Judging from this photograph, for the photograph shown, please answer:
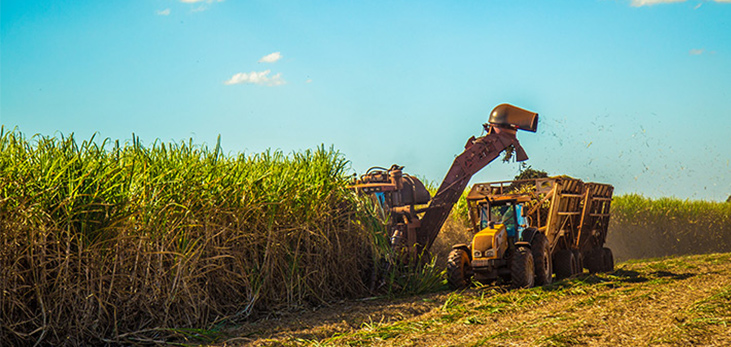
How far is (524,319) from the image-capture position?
8547 mm

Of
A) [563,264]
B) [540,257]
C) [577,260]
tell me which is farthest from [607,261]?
[540,257]

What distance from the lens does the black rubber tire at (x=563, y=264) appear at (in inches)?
537

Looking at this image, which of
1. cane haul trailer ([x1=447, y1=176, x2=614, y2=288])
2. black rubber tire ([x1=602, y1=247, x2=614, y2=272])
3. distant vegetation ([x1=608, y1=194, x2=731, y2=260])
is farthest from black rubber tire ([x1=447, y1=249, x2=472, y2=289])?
distant vegetation ([x1=608, y1=194, x2=731, y2=260])

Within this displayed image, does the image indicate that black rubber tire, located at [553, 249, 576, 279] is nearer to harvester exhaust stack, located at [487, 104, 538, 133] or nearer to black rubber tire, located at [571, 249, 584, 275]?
black rubber tire, located at [571, 249, 584, 275]

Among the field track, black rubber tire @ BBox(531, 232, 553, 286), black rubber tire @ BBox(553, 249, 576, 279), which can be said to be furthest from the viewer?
black rubber tire @ BBox(553, 249, 576, 279)

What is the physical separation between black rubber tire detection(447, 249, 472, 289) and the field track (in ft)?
0.95

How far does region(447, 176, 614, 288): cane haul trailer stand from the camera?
452 inches

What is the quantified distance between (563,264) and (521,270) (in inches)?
109

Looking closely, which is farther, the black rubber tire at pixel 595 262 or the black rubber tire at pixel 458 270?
the black rubber tire at pixel 595 262

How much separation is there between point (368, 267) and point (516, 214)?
10.6 ft

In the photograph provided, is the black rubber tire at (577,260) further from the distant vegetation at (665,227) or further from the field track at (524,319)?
the distant vegetation at (665,227)

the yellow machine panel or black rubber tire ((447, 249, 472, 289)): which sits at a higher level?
the yellow machine panel

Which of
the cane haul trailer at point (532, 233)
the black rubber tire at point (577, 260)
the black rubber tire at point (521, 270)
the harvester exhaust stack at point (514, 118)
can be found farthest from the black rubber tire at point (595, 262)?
the black rubber tire at point (521, 270)

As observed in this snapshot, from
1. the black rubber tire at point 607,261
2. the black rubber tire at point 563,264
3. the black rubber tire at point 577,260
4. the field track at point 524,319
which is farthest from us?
the black rubber tire at point 607,261
